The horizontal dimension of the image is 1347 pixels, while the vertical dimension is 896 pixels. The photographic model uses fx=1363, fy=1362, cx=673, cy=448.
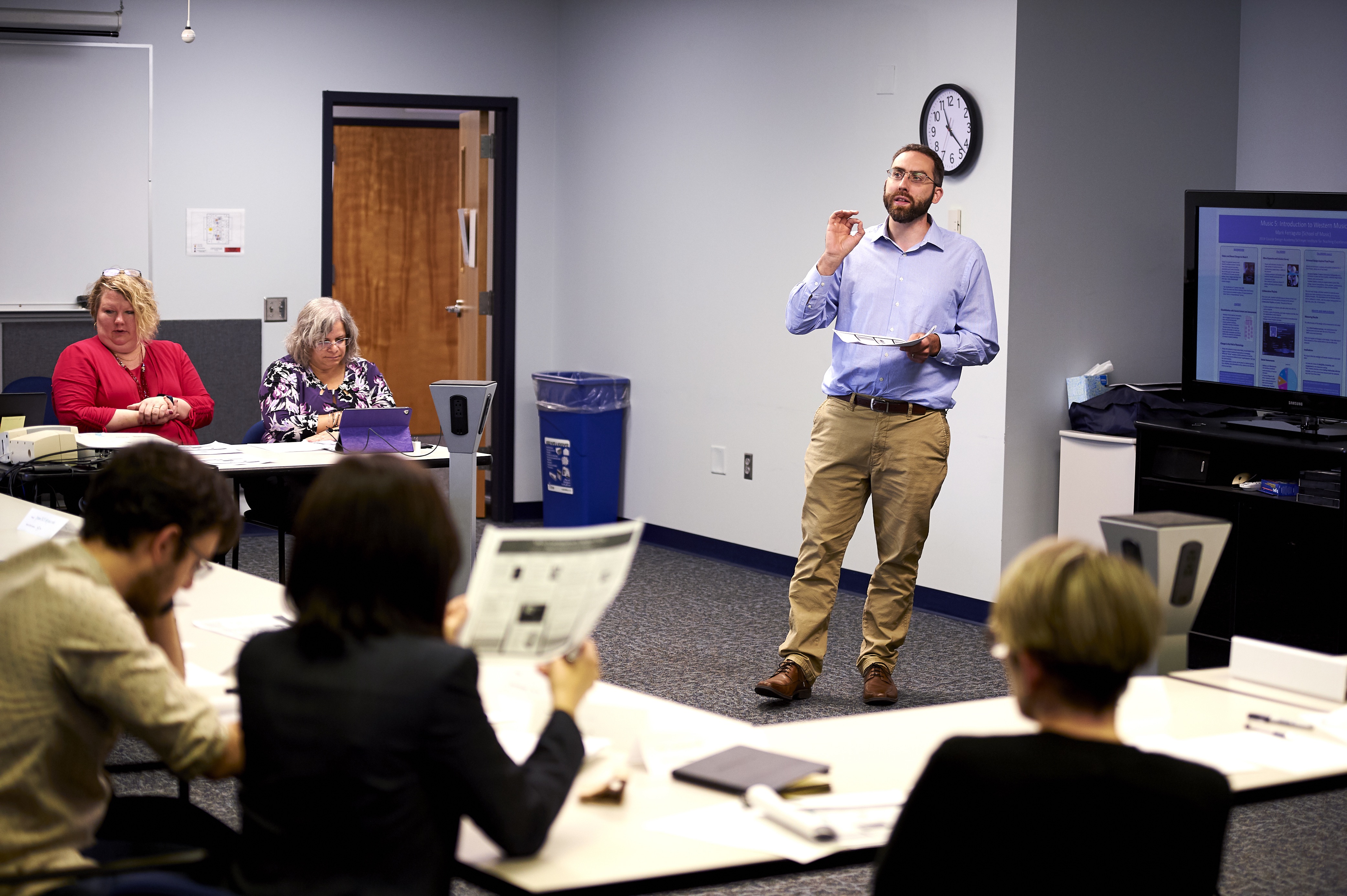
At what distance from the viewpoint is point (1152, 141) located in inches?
212

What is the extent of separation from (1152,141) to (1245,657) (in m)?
3.42

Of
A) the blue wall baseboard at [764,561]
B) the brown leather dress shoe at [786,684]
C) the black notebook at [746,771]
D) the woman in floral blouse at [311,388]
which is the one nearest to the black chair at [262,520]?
the woman in floral blouse at [311,388]

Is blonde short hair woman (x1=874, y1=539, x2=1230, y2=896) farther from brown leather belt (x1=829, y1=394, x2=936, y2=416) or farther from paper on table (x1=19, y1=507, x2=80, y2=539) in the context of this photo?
brown leather belt (x1=829, y1=394, x2=936, y2=416)

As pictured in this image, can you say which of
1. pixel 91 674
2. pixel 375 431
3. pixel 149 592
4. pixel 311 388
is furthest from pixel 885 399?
pixel 91 674

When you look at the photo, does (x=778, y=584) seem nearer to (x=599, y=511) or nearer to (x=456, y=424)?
(x=599, y=511)

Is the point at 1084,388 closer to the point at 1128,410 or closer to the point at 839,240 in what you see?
the point at 1128,410

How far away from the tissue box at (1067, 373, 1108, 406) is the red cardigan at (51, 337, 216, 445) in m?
3.25

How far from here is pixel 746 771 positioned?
1896 millimetres

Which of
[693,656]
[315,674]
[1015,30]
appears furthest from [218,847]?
[1015,30]

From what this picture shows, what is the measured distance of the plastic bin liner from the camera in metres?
6.96

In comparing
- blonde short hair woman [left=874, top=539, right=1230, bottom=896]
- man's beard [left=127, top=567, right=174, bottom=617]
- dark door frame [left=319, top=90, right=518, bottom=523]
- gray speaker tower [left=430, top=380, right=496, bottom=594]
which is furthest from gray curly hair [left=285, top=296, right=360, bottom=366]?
blonde short hair woman [left=874, top=539, right=1230, bottom=896]

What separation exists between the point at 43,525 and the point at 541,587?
2.03 m

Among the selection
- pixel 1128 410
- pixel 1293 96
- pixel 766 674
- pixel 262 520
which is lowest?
pixel 766 674

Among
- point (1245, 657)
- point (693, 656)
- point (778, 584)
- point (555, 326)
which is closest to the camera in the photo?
point (1245, 657)
